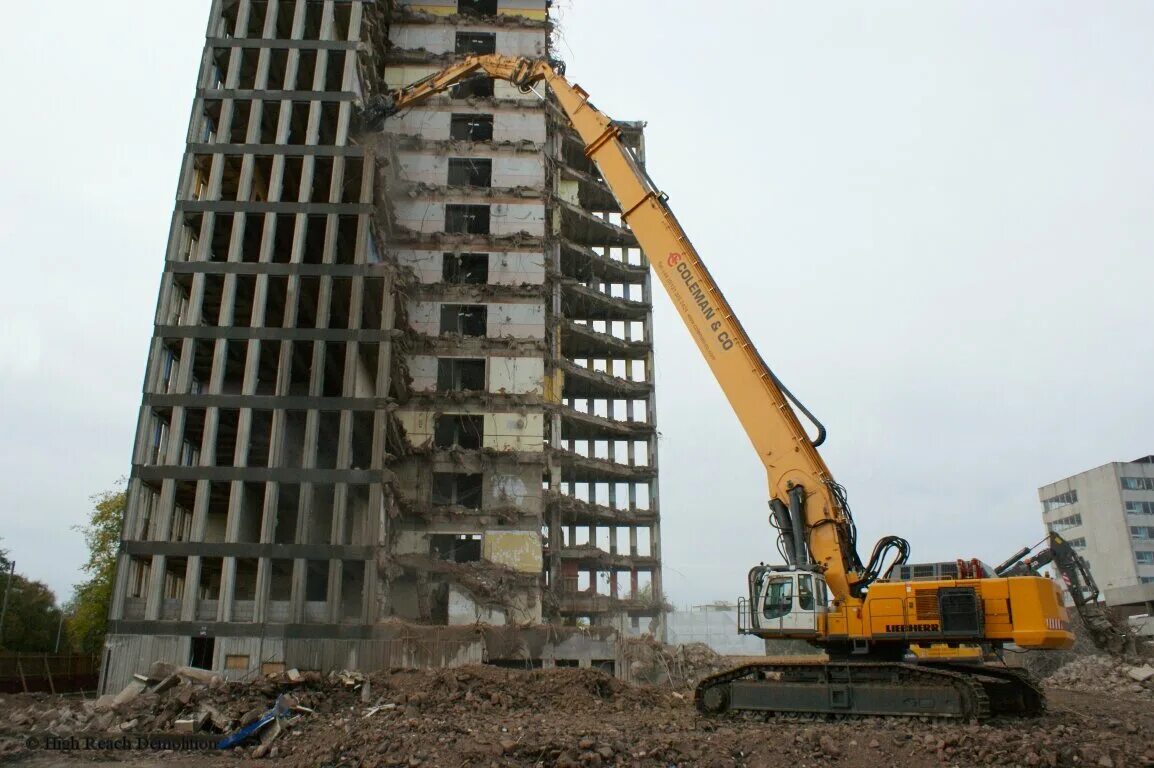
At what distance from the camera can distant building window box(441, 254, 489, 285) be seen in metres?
48.2

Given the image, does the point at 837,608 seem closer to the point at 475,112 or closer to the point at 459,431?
the point at 459,431

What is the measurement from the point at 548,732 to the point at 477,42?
47.5m

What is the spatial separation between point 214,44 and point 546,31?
20681 mm

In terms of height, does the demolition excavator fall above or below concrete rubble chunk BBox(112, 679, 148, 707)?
above

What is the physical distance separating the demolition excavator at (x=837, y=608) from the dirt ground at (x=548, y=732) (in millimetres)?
557

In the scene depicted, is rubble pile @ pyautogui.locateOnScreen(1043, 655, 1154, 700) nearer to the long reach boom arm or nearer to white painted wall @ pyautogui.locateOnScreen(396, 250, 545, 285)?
the long reach boom arm

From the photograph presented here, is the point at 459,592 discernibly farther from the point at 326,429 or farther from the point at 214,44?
the point at 214,44

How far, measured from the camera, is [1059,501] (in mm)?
82188

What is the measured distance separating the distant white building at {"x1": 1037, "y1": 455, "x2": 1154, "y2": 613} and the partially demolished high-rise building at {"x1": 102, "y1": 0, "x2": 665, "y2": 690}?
46.8m

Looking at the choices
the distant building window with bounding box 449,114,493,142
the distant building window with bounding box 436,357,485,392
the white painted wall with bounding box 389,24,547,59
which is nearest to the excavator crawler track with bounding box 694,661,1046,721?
the distant building window with bounding box 436,357,485,392

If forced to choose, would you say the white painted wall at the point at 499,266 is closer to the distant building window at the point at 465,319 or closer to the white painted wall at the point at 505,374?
the distant building window at the point at 465,319

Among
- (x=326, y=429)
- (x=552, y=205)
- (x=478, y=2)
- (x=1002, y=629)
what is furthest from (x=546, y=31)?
(x=1002, y=629)

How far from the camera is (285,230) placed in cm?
3897

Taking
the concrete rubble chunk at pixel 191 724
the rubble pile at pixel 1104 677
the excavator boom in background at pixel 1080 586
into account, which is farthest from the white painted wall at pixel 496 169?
the concrete rubble chunk at pixel 191 724
